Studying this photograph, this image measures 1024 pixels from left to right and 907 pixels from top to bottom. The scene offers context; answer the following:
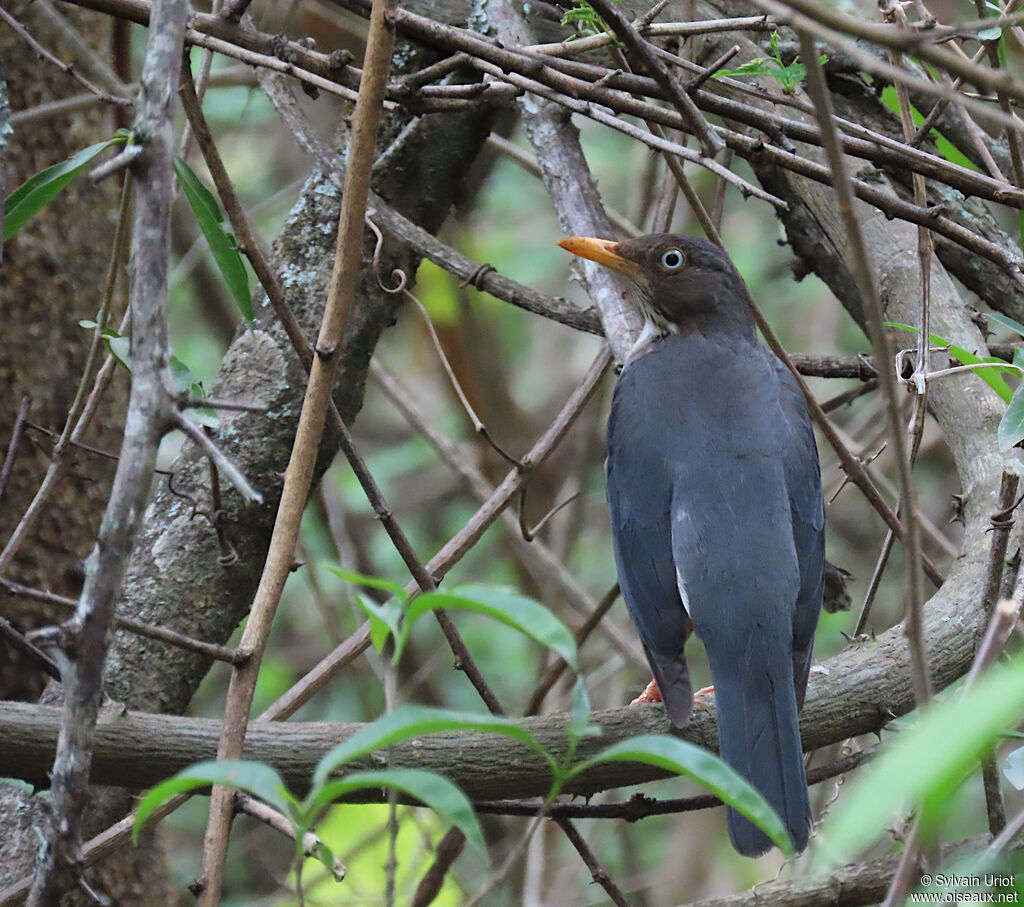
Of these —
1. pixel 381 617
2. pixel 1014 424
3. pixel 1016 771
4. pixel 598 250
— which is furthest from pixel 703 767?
pixel 598 250

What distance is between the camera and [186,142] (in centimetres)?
420

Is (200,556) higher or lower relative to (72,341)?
lower

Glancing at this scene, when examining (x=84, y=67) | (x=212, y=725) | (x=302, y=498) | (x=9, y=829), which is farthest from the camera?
(x=84, y=67)

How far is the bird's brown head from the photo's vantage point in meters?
4.25

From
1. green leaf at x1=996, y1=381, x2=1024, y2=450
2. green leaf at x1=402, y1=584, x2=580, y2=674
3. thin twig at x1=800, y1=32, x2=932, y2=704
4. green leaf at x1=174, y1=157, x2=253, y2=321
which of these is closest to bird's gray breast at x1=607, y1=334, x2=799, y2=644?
green leaf at x1=996, y1=381, x2=1024, y2=450

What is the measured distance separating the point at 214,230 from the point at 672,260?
2153 millimetres

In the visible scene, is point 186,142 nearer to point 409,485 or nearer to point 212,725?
point 212,725

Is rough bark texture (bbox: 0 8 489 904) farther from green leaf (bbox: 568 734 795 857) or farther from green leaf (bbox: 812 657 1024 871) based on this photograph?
green leaf (bbox: 812 657 1024 871)

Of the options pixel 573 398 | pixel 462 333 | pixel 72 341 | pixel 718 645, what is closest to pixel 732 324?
pixel 573 398

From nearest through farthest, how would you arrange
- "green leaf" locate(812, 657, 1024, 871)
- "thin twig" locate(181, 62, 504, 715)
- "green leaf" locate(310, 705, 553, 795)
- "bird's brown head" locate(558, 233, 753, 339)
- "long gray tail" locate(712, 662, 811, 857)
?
"green leaf" locate(812, 657, 1024, 871) → "green leaf" locate(310, 705, 553, 795) → "thin twig" locate(181, 62, 504, 715) → "long gray tail" locate(712, 662, 811, 857) → "bird's brown head" locate(558, 233, 753, 339)

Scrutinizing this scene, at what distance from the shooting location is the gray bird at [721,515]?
295 cm

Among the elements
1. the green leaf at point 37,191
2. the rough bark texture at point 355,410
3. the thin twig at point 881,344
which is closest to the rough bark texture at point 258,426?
the rough bark texture at point 355,410

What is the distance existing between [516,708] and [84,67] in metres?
4.80

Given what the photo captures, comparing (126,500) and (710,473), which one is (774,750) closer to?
(710,473)
